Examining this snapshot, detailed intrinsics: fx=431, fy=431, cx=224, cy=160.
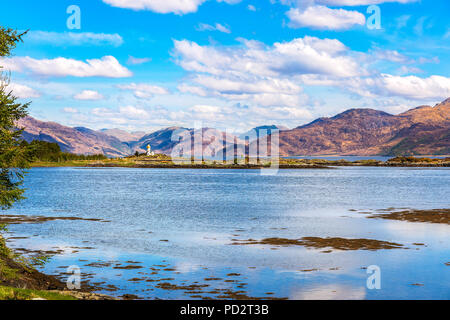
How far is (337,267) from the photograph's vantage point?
2825 cm

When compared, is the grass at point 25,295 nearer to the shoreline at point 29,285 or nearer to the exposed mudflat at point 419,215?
the shoreline at point 29,285

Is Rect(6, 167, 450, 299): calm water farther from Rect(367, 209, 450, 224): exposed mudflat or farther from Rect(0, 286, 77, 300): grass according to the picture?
Rect(0, 286, 77, 300): grass

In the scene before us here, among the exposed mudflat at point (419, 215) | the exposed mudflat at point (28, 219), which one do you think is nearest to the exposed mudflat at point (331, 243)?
the exposed mudflat at point (419, 215)

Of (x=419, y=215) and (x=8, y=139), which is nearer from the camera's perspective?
(x=8, y=139)

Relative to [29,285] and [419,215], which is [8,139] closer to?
[29,285]

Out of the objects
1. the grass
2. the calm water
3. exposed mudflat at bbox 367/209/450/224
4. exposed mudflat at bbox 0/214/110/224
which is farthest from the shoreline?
exposed mudflat at bbox 367/209/450/224

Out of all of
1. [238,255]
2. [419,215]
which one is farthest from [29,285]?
[419,215]

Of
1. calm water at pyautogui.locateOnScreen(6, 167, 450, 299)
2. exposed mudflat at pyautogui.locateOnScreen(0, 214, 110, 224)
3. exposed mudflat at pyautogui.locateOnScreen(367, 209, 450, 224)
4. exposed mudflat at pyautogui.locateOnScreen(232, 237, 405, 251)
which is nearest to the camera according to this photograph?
calm water at pyautogui.locateOnScreen(6, 167, 450, 299)

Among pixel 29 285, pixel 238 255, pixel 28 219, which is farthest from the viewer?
pixel 28 219

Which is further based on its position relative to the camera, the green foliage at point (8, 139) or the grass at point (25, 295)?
the green foliage at point (8, 139)

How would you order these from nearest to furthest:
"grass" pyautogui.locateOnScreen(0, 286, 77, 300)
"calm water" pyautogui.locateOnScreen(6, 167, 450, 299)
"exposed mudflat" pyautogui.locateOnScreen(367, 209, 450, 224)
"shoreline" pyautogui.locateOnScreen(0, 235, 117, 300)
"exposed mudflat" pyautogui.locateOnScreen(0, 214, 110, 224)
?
"grass" pyautogui.locateOnScreen(0, 286, 77, 300)
"shoreline" pyautogui.locateOnScreen(0, 235, 117, 300)
"calm water" pyautogui.locateOnScreen(6, 167, 450, 299)
"exposed mudflat" pyautogui.locateOnScreen(0, 214, 110, 224)
"exposed mudflat" pyautogui.locateOnScreen(367, 209, 450, 224)
